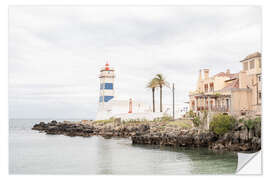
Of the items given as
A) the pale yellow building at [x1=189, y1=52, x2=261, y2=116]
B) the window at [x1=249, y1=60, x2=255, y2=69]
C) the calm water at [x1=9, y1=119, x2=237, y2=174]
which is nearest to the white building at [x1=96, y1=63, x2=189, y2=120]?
the pale yellow building at [x1=189, y1=52, x2=261, y2=116]

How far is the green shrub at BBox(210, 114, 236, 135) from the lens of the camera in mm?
15522

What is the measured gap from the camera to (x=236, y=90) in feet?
58.2

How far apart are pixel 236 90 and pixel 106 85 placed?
1637 centimetres

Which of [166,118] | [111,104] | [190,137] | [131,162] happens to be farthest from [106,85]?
[131,162]

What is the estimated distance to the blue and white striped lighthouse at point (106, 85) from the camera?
3142cm

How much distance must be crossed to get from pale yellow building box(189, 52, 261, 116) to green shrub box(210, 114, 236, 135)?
878 mm

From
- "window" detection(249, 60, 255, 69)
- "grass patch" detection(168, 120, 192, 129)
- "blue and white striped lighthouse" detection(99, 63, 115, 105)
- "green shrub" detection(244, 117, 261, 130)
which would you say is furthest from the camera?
"blue and white striped lighthouse" detection(99, 63, 115, 105)

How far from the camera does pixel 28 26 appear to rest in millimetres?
11125

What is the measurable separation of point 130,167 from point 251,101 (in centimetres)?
747

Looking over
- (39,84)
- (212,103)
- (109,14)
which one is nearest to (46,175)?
(109,14)

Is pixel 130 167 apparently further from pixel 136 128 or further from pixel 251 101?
pixel 136 128

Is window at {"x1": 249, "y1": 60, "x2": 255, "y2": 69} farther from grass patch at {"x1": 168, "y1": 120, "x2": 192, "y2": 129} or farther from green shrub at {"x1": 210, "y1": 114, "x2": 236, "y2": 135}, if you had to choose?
grass patch at {"x1": 168, "y1": 120, "x2": 192, "y2": 129}

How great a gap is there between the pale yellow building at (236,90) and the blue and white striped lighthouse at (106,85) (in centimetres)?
1006

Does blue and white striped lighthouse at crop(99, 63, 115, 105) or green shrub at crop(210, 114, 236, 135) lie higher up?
blue and white striped lighthouse at crop(99, 63, 115, 105)
